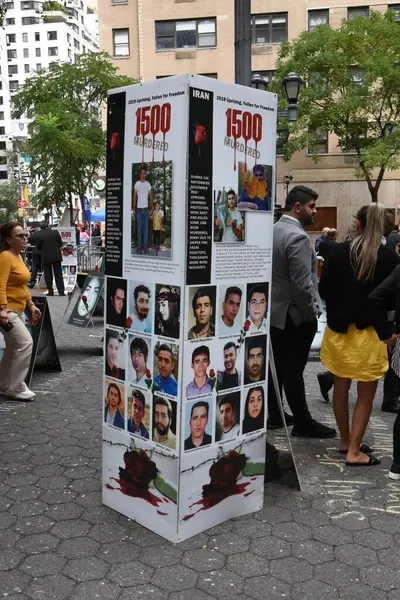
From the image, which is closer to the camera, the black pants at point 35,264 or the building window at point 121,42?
the black pants at point 35,264

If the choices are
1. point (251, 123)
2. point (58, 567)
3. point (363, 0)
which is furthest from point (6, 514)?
A: point (363, 0)

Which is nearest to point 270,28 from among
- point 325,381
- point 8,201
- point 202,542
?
point 325,381

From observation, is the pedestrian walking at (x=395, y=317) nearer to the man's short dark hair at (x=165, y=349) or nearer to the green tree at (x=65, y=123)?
the man's short dark hair at (x=165, y=349)

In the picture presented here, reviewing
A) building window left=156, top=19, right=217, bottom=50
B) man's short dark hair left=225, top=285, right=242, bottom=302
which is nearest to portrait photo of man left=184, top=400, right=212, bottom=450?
man's short dark hair left=225, top=285, right=242, bottom=302

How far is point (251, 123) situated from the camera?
134 inches

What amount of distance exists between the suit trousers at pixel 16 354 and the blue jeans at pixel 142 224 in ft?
10.3

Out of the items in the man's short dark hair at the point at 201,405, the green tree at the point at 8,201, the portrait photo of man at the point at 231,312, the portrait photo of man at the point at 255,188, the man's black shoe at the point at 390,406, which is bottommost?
the man's black shoe at the point at 390,406

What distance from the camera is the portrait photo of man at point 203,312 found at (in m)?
3.22

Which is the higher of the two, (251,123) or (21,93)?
(21,93)

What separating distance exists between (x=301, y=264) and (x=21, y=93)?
2208 centimetres

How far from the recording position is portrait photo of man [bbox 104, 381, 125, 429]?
12.0ft

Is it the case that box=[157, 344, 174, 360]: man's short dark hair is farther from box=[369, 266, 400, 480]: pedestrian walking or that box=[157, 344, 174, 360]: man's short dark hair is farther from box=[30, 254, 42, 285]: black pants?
box=[30, 254, 42, 285]: black pants

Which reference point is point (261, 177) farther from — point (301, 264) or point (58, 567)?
point (58, 567)

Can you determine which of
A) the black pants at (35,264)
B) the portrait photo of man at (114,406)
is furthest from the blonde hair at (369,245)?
the black pants at (35,264)
